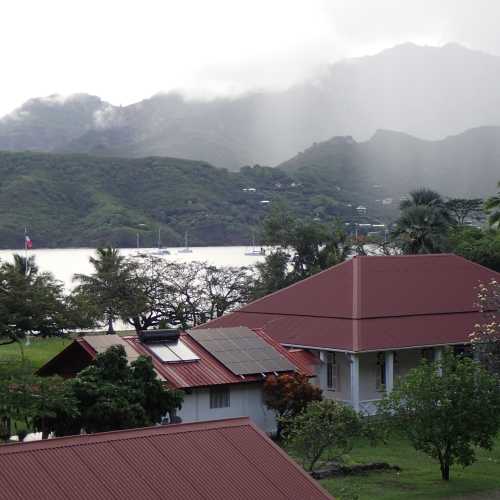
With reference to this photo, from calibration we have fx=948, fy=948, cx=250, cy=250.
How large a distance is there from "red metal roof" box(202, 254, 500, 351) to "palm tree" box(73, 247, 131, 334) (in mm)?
14131

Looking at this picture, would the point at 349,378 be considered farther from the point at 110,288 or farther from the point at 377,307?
the point at 110,288

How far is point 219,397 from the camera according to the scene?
30.2 m

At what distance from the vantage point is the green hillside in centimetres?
11969

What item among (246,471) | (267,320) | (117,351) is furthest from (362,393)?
(246,471)

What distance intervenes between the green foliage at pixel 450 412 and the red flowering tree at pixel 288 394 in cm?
504

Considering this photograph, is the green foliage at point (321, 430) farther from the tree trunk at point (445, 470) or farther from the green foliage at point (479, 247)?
the green foliage at point (479, 247)

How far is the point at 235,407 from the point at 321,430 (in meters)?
7.54

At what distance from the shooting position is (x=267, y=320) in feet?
129

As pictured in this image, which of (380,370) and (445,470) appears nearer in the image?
(445,470)

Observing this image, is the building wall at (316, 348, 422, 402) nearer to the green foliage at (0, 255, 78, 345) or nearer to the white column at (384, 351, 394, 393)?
the white column at (384, 351, 394, 393)

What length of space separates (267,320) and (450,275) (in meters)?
8.35

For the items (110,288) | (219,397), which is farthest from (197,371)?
(110,288)

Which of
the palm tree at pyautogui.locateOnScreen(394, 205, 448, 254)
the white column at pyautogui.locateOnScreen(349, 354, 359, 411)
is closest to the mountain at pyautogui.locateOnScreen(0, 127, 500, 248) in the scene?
the palm tree at pyautogui.locateOnScreen(394, 205, 448, 254)

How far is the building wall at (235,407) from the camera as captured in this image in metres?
29.5
